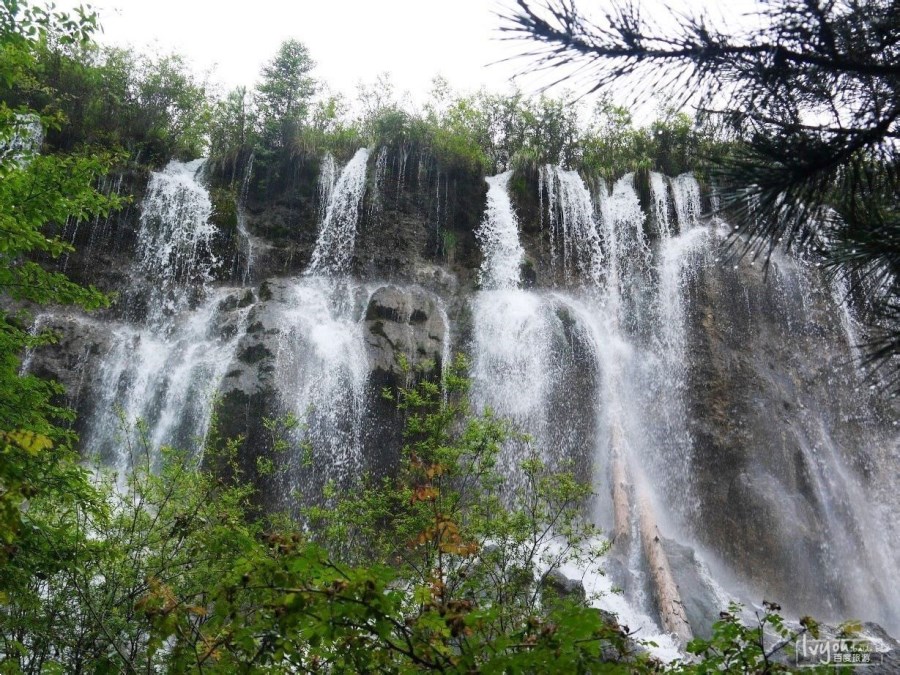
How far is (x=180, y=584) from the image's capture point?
5.83 metres

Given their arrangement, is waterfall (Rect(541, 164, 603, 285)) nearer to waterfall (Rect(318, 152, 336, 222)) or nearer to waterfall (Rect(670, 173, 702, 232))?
waterfall (Rect(670, 173, 702, 232))

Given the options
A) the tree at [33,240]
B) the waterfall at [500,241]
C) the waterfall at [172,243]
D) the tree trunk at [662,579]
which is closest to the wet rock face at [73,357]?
the waterfall at [172,243]

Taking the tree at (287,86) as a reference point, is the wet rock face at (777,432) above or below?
below

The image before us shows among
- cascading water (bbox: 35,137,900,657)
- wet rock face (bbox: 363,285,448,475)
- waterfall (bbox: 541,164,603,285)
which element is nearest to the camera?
cascading water (bbox: 35,137,900,657)

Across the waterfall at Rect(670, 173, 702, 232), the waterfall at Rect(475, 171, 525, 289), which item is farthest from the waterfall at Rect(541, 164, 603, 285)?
the waterfall at Rect(670, 173, 702, 232)

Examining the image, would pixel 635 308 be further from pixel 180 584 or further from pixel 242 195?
pixel 180 584

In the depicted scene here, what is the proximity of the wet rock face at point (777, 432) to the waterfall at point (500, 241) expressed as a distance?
5132 millimetres

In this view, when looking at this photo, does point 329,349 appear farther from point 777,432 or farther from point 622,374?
point 777,432

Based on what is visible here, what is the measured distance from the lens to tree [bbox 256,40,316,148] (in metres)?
21.6

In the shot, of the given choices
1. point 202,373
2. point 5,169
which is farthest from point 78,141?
point 5,169

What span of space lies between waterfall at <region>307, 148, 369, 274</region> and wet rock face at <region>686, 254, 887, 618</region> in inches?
389

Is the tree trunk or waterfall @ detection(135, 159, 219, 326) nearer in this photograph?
the tree trunk

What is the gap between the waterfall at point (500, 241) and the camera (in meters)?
18.2

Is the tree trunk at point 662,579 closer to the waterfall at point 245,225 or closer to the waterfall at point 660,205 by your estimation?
the waterfall at point 660,205
